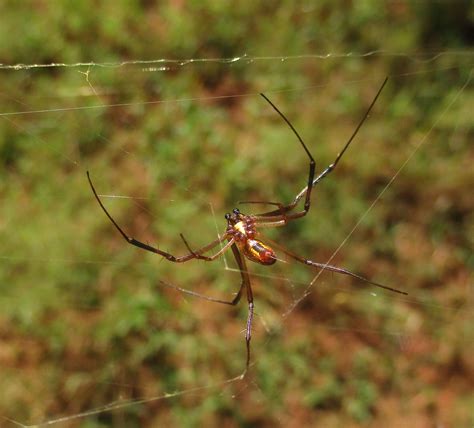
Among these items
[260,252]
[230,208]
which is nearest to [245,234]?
[260,252]

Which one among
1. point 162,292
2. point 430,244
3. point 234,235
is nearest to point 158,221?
Answer: point 162,292

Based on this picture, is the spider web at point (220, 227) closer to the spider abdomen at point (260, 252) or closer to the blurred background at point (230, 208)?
the blurred background at point (230, 208)

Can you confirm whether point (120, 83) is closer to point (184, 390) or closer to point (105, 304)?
point (105, 304)

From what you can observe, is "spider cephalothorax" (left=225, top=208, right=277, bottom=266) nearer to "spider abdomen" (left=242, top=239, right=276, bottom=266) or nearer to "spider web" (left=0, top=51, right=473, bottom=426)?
"spider abdomen" (left=242, top=239, right=276, bottom=266)

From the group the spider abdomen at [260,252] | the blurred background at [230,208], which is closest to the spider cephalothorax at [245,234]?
the spider abdomen at [260,252]

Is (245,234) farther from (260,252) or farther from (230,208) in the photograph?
(230,208)
